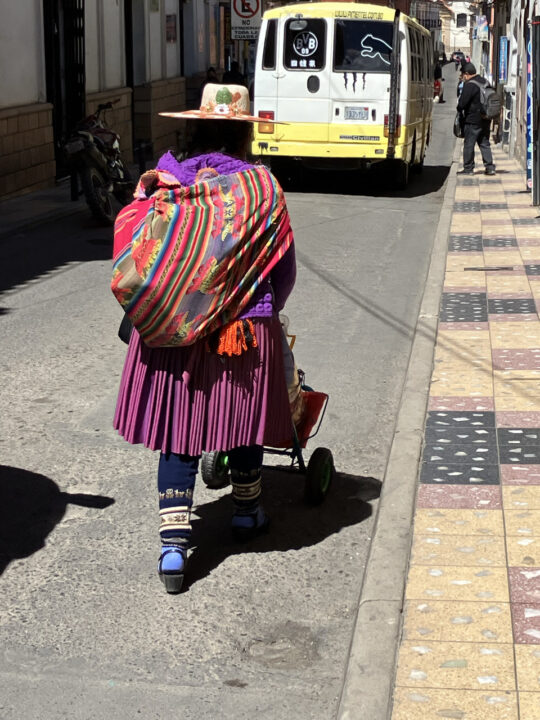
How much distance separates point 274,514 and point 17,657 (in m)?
1.63

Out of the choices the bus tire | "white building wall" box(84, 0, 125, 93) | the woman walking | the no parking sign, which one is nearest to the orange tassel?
the woman walking

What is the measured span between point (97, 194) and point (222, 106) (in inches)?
415

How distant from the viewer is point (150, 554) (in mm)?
4844

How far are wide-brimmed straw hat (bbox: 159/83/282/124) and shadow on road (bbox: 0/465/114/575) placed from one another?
5.94 ft

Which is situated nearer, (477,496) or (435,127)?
(477,496)

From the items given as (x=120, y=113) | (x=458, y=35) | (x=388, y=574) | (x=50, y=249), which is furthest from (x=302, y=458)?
(x=458, y=35)

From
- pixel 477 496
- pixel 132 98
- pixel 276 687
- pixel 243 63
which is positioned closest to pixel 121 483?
pixel 477 496

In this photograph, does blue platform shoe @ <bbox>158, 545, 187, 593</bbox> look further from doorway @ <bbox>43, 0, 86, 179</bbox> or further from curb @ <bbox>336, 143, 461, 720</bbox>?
doorway @ <bbox>43, 0, 86, 179</bbox>

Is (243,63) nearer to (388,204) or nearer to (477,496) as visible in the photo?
(388,204)

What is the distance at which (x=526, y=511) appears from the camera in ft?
16.5

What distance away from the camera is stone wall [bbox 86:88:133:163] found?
22.0 meters

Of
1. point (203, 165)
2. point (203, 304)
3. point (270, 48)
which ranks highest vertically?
point (270, 48)

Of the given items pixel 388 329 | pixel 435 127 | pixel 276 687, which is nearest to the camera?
pixel 276 687

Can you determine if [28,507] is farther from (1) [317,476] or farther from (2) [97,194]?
(2) [97,194]
